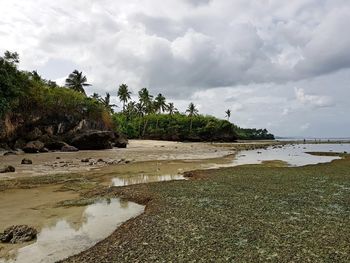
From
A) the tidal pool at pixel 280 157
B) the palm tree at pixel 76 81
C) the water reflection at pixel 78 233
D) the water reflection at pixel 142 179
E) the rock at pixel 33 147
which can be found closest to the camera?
the water reflection at pixel 78 233

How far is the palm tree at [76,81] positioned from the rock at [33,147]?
4805 cm

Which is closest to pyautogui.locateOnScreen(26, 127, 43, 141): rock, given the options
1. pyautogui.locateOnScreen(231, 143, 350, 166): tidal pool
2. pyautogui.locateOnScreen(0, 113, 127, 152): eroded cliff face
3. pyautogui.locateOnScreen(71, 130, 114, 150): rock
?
pyautogui.locateOnScreen(0, 113, 127, 152): eroded cliff face

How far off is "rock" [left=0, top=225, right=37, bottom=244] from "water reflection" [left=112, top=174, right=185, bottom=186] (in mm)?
14261

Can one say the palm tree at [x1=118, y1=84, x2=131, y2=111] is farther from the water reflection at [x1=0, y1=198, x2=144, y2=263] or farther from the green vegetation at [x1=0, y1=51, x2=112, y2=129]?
the water reflection at [x1=0, y1=198, x2=144, y2=263]

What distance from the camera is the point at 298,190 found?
24.0 metres

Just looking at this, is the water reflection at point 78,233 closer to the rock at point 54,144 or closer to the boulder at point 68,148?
the boulder at point 68,148

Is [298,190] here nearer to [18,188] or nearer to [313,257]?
[313,257]

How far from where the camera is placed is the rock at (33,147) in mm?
58250

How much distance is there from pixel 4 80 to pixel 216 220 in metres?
44.8

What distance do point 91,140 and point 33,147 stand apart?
46.1ft

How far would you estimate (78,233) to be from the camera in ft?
47.8

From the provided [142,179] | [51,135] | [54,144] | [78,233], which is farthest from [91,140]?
[78,233]

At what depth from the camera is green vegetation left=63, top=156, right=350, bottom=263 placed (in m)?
11.4

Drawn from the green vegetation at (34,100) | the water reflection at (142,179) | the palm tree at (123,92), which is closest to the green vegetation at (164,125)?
the palm tree at (123,92)
